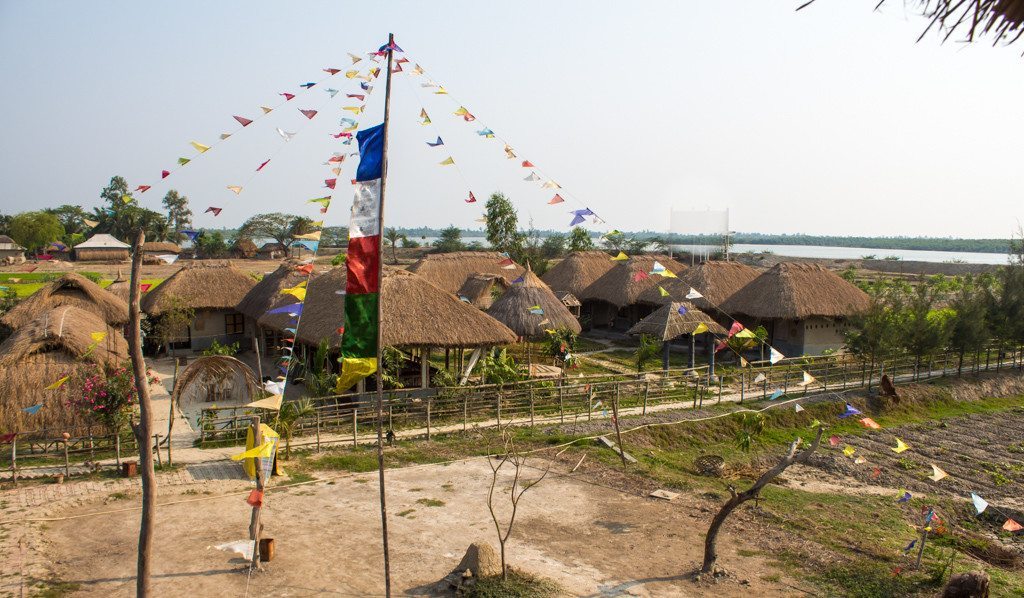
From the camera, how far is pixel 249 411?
14.1 metres

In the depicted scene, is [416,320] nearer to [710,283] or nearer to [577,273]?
[710,283]

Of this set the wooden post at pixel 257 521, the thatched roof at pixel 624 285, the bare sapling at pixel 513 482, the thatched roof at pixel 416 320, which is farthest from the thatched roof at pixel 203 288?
the wooden post at pixel 257 521

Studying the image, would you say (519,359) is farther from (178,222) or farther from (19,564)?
(178,222)

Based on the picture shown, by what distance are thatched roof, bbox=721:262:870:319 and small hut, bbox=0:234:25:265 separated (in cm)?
5025

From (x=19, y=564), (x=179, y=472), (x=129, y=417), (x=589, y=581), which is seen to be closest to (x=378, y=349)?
(x=589, y=581)

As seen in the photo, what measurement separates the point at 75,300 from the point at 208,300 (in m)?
3.68

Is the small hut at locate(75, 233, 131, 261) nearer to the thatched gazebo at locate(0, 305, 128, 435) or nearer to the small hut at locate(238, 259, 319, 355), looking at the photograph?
the small hut at locate(238, 259, 319, 355)

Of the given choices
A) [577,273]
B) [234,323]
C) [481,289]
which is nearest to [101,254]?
[234,323]

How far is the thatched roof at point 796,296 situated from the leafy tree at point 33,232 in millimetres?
53006

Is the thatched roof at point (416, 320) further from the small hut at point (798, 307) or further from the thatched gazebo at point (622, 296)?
the thatched gazebo at point (622, 296)

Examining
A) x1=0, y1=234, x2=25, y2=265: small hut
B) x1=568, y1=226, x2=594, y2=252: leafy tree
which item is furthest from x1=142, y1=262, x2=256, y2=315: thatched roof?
x1=0, y1=234, x2=25, y2=265: small hut

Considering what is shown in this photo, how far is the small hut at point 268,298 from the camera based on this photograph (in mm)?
21344

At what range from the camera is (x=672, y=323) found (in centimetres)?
2036

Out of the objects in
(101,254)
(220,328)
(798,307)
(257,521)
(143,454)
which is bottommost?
(257,521)
